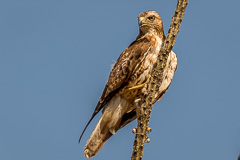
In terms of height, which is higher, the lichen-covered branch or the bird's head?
the bird's head

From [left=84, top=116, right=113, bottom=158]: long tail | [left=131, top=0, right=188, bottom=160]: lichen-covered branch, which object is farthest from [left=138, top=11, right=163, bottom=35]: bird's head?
[left=131, top=0, right=188, bottom=160]: lichen-covered branch

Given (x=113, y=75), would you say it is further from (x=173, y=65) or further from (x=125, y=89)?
(x=173, y=65)

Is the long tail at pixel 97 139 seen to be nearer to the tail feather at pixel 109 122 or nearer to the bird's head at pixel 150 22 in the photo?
the tail feather at pixel 109 122

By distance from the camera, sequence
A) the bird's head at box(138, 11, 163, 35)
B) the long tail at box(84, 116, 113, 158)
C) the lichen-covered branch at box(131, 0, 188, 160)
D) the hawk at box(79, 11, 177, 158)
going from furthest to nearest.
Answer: the bird's head at box(138, 11, 163, 35), the long tail at box(84, 116, 113, 158), the hawk at box(79, 11, 177, 158), the lichen-covered branch at box(131, 0, 188, 160)

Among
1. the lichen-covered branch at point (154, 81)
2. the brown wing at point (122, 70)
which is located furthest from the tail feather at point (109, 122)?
the lichen-covered branch at point (154, 81)

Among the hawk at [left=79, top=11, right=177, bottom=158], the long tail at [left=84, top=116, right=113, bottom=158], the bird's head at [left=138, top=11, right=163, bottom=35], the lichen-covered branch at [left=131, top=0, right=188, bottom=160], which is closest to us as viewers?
the lichen-covered branch at [left=131, top=0, right=188, bottom=160]

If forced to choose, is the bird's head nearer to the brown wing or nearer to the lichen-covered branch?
the brown wing

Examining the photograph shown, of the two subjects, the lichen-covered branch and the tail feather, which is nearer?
the lichen-covered branch
